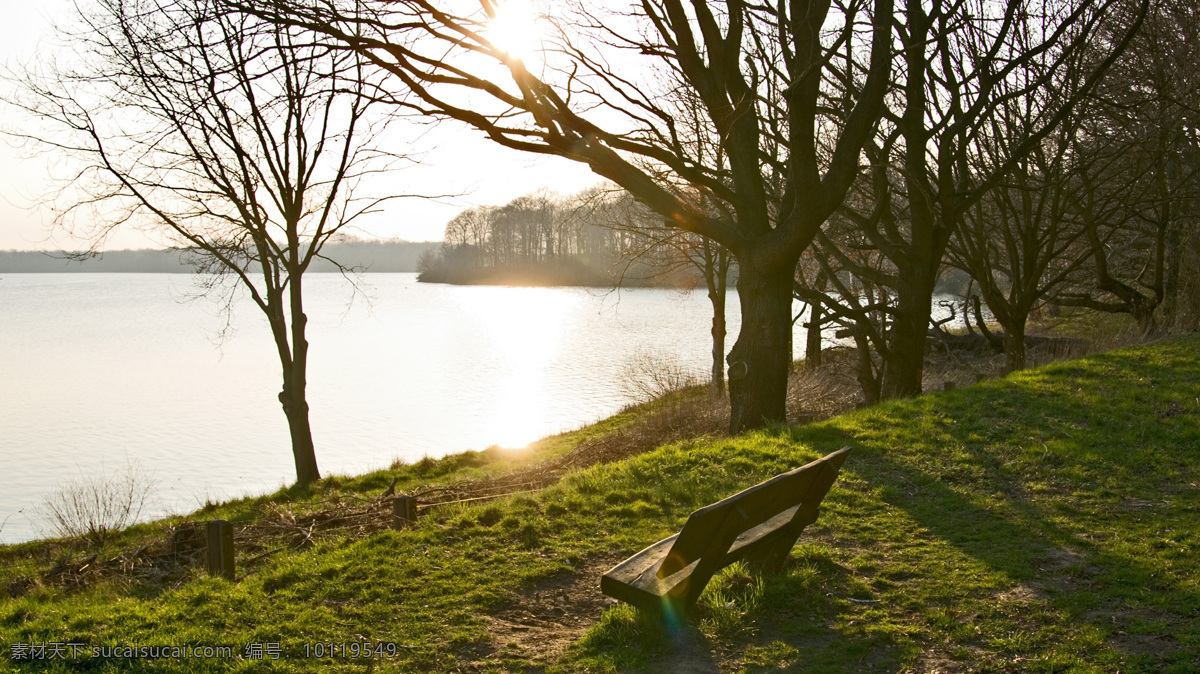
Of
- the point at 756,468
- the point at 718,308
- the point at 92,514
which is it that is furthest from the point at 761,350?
the point at 718,308

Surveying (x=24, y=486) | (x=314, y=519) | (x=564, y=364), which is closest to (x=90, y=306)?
(x=564, y=364)

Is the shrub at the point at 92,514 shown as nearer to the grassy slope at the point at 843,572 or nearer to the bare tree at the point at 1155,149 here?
the grassy slope at the point at 843,572

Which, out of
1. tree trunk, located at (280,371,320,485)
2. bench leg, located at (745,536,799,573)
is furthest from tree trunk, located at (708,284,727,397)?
bench leg, located at (745,536,799,573)

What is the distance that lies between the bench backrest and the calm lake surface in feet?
39.4

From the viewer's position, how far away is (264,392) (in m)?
27.1

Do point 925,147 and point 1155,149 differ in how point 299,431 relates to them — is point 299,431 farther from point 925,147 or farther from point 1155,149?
point 1155,149

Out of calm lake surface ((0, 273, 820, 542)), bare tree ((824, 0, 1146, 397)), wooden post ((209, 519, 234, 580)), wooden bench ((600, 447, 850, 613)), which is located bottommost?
calm lake surface ((0, 273, 820, 542))

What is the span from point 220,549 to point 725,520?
3.92 metres

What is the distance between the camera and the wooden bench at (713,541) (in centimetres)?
400

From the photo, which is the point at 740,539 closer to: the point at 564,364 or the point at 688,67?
the point at 688,67

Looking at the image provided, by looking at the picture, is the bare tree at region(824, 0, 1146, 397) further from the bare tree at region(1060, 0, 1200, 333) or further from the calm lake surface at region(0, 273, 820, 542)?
the calm lake surface at region(0, 273, 820, 542)

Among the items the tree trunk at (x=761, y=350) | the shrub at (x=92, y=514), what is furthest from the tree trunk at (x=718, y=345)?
the shrub at (x=92, y=514)

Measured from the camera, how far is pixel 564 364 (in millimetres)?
32875

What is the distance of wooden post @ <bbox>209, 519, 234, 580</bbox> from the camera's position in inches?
232
